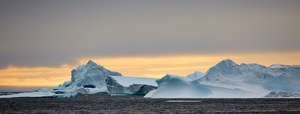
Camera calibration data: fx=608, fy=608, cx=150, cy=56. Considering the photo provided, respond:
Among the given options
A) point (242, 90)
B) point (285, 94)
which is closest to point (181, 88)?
point (242, 90)

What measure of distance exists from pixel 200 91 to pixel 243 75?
16.4 feet

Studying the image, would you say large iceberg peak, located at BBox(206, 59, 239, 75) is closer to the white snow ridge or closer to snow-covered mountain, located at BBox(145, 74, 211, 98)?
the white snow ridge

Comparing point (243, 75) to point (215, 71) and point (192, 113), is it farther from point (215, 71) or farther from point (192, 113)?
point (192, 113)

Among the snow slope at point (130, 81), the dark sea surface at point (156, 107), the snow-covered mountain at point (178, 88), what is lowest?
the dark sea surface at point (156, 107)

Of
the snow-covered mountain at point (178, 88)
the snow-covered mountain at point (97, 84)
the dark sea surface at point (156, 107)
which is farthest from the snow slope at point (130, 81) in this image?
the dark sea surface at point (156, 107)

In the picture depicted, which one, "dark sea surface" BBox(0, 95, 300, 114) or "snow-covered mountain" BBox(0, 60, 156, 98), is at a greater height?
"snow-covered mountain" BBox(0, 60, 156, 98)

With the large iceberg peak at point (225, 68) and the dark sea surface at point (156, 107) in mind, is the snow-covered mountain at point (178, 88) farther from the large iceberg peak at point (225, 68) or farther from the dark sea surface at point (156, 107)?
the dark sea surface at point (156, 107)

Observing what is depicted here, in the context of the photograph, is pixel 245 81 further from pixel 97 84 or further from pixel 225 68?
pixel 97 84

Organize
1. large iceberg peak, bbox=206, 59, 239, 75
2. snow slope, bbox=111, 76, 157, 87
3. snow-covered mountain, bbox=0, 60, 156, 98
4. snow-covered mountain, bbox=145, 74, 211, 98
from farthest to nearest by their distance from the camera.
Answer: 1. snow slope, bbox=111, 76, 157, 87
2. snow-covered mountain, bbox=0, 60, 156, 98
3. large iceberg peak, bbox=206, 59, 239, 75
4. snow-covered mountain, bbox=145, 74, 211, 98

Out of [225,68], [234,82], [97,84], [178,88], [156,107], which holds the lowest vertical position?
[156,107]

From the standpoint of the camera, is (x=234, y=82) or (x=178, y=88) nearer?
(x=234, y=82)

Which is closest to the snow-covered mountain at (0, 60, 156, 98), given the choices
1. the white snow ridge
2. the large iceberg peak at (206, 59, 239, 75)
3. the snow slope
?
the snow slope

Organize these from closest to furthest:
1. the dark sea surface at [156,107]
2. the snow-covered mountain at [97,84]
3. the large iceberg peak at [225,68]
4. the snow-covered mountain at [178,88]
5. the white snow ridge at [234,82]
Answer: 1. the dark sea surface at [156,107]
2. the white snow ridge at [234,82]
3. the snow-covered mountain at [178,88]
4. the large iceberg peak at [225,68]
5. the snow-covered mountain at [97,84]

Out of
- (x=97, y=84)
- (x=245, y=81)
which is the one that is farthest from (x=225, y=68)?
(x=97, y=84)
